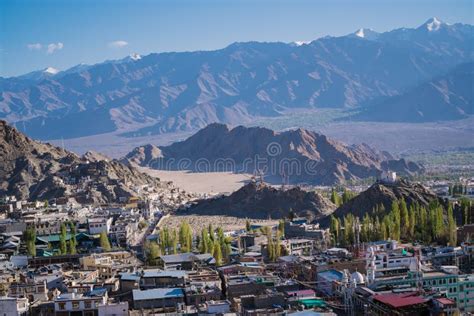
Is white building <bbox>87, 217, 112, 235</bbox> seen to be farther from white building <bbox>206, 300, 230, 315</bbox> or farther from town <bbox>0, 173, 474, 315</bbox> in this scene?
white building <bbox>206, 300, 230, 315</bbox>

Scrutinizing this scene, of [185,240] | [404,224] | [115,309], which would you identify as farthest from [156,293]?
[404,224]

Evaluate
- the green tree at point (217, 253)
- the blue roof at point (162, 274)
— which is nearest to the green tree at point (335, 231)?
the green tree at point (217, 253)

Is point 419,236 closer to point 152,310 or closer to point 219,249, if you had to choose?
point 219,249

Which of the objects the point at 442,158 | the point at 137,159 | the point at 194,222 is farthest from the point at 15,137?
the point at 442,158

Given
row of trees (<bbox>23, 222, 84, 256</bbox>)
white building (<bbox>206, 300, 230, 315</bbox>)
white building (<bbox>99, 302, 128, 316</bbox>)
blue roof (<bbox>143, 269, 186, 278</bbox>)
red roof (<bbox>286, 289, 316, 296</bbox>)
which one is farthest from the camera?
row of trees (<bbox>23, 222, 84, 256</bbox>)

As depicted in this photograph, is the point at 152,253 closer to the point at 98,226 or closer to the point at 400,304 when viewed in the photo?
the point at 98,226

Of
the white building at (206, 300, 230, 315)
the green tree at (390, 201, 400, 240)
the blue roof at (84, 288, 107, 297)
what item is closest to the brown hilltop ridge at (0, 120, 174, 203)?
the green tree at (390, 201, 400, 240)
